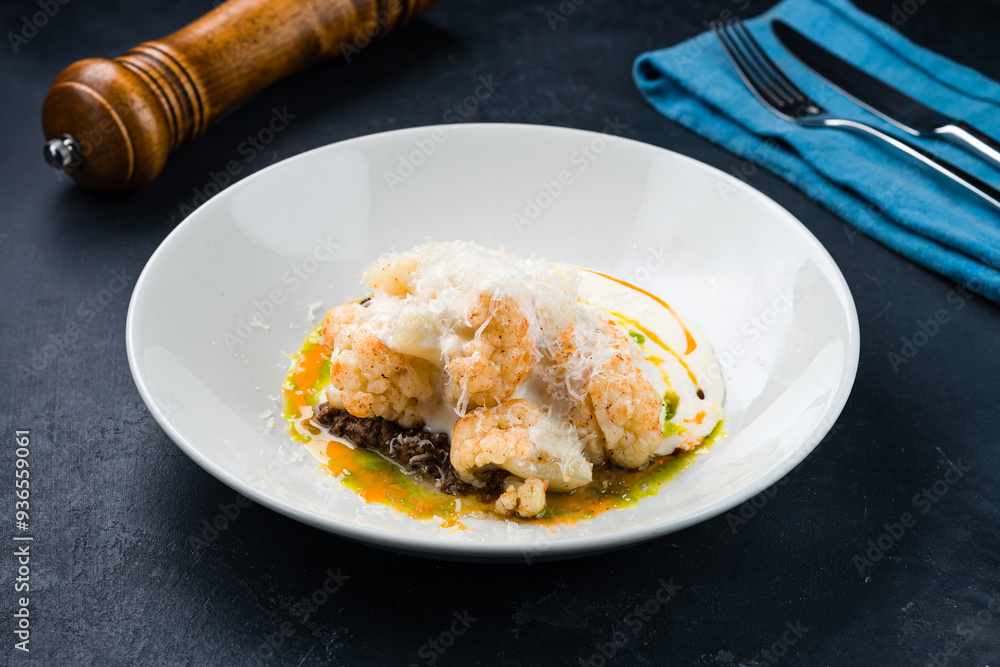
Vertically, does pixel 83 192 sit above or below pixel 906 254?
below

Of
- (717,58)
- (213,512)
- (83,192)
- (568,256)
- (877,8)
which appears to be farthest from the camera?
(877,8)

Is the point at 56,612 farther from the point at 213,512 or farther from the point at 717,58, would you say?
the point at 717,58

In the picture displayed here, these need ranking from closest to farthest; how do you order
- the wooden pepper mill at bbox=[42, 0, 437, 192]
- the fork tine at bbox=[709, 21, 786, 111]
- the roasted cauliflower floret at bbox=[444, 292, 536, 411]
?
the roasted cauliflower floret at bbox=[444, 292, 536, 411], the wooden pepper mill at bbox=[42, 0, 437, 192], the fork tine at bbox=[709, 21, 786, 111]

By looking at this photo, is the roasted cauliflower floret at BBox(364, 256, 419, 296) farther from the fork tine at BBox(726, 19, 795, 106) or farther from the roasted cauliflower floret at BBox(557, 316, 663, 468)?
the fork tine at BBox(726, 19, 795, 106)

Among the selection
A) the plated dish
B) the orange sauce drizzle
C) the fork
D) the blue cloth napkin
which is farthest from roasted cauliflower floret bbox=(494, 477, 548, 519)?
the fork

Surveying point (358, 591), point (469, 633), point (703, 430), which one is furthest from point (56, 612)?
point (703, 430)
